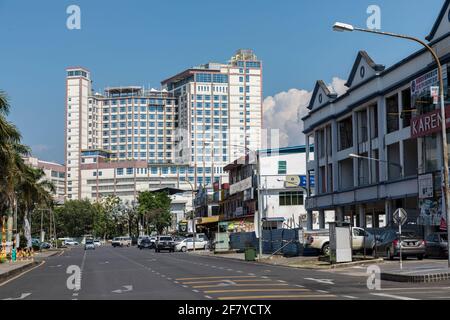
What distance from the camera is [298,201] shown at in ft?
282

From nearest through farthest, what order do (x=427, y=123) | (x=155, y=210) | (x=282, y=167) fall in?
(x=427, y=123) < (x=282, y=167) < (x=155, y=210)

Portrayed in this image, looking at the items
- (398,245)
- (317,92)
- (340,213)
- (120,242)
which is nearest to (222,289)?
(398,245)

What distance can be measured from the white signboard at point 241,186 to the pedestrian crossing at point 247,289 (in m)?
62.6

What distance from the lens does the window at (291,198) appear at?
85.6m

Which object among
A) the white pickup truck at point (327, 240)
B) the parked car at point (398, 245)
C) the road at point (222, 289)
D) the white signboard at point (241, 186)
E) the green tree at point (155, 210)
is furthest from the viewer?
the green tree at point (155, 210)

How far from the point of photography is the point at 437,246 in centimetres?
3750

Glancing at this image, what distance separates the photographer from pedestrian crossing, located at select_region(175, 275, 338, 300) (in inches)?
700

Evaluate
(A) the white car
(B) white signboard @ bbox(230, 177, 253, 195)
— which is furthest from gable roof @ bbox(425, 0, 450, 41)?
(B) white signboard @ bbox(230, 177, 253, 195)

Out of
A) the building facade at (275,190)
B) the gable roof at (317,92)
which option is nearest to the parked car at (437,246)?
the gable roof at (317,92)

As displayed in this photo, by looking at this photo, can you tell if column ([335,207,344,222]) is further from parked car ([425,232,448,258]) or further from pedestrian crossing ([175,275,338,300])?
pedestrian crossing ([175,275,338,300])

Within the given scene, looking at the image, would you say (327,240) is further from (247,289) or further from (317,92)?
(317,92)

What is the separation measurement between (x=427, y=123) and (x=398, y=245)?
1205 centimetres

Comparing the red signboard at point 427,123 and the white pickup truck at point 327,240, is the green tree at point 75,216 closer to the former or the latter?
the white pickup truck at point 327,240
